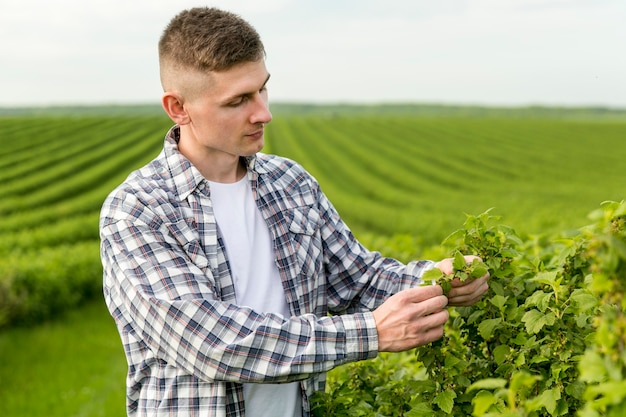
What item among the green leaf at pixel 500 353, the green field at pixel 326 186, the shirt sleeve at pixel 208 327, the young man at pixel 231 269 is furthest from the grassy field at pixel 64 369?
the green leaf at pixel 500 353

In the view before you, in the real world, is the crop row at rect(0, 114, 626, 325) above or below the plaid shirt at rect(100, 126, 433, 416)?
below

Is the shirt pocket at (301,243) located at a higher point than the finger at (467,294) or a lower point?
higher

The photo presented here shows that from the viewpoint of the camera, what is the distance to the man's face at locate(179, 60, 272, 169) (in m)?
2.18

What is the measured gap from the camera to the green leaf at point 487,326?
6.75 feet

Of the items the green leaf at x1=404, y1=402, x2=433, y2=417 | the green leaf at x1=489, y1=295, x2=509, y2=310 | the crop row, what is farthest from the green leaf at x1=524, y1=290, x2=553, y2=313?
the crop row

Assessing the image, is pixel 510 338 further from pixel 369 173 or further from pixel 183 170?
pixel 369 173

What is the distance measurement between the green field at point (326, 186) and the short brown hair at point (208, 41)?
6.80 ft

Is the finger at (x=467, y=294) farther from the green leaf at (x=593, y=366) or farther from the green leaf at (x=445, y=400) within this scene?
the green leaf at (x=593, y=366)

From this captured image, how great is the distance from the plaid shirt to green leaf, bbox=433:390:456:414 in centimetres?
25

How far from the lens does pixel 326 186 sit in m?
33.1

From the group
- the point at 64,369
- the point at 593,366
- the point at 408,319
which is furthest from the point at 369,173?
the point at 593,366

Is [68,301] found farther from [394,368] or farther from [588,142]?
[588,142]

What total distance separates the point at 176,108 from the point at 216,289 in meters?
0.64

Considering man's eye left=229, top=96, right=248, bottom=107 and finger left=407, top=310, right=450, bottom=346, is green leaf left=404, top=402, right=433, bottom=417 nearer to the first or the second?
finger left=407, top=310, right=450, bottom=346
